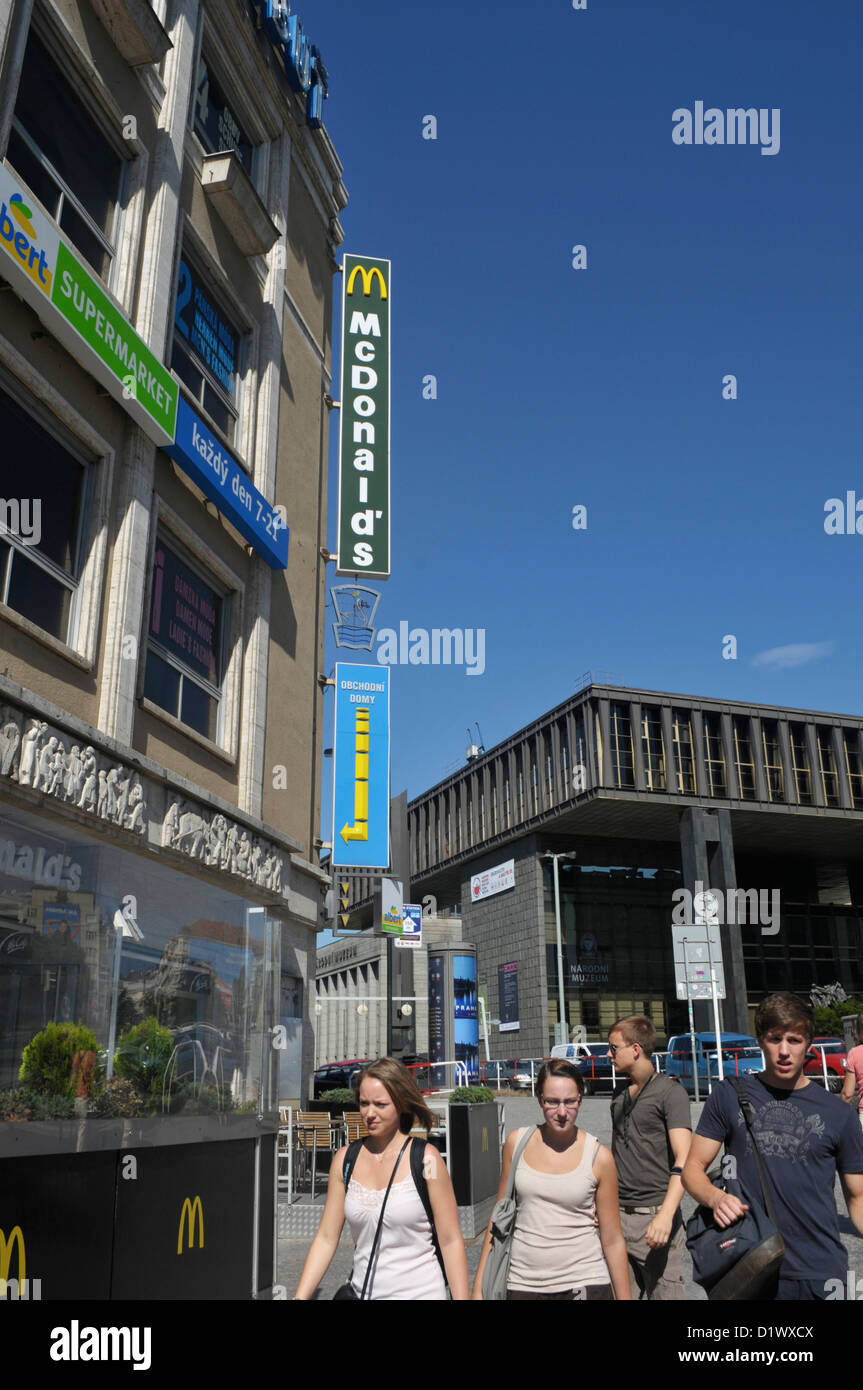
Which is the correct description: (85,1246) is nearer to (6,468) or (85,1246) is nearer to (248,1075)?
(248,1075)

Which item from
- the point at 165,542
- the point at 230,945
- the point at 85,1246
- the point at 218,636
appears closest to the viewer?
the point at 85,1246

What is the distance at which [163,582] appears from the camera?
14.1 meters

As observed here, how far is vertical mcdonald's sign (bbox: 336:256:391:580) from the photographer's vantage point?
19953 millimetres

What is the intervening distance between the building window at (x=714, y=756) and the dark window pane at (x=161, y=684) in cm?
4752

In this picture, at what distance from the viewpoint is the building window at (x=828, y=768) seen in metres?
60.7

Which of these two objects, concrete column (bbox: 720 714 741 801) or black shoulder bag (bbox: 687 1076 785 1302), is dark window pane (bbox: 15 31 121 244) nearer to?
black shoulder bag (bbox: 687 1076 785 1302)

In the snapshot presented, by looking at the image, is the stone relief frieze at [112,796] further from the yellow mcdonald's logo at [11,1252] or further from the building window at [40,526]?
the yellow mcdonald's logo at [11,1252]

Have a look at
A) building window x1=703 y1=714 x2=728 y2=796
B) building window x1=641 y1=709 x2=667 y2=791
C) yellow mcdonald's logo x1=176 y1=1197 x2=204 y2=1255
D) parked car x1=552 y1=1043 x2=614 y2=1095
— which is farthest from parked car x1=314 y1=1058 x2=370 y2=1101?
yellow mcdonald's logo x1=176 y1=1197 x2=204 y2=1255

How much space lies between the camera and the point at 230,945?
326 inches

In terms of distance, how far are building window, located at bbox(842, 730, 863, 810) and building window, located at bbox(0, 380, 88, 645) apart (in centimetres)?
5615
